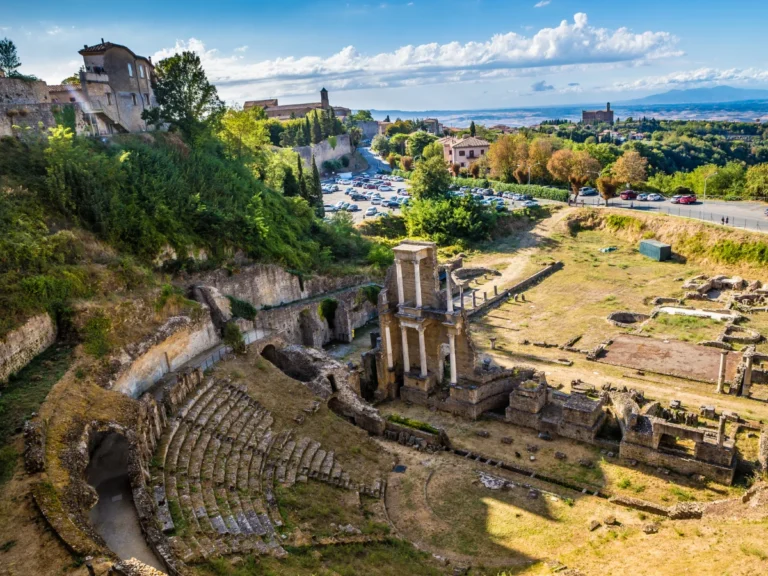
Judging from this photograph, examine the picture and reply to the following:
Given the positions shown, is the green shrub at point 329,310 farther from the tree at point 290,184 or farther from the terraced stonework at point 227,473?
the tree at point 290,184

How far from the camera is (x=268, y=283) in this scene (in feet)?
120

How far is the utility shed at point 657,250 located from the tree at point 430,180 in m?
22.0

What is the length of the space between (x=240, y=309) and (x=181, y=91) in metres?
21.7

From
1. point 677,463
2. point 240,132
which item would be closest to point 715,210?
point 677,463

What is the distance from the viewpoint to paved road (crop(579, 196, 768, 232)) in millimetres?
53000

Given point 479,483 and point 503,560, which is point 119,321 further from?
point 503,560

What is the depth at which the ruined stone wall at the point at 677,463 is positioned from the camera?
20953mm

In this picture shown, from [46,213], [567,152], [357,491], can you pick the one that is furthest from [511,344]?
[567,152]

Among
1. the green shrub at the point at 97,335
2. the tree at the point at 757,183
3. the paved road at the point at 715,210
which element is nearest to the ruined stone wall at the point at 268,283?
the green shrub at the point at 97,335

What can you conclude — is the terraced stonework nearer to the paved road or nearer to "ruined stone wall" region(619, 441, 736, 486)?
"ruined stone wall" region(619, 441, 736, 486)

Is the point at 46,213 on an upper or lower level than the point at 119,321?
upper

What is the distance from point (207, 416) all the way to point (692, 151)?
131113mm

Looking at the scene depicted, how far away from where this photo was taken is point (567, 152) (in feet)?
242

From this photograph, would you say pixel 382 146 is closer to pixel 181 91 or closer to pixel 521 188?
pixel 521 188
